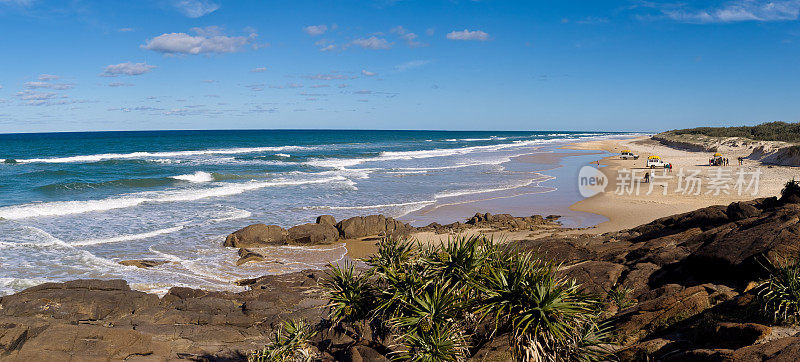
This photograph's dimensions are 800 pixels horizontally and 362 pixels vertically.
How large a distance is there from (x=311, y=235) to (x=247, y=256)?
3035 millimetres

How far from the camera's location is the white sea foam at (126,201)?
82.3 feet

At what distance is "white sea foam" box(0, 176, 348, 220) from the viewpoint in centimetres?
2509

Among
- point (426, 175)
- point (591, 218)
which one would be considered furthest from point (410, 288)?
point (426, 175)

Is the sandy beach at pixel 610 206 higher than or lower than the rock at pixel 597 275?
lower

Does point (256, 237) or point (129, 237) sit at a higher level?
point (256, 237)

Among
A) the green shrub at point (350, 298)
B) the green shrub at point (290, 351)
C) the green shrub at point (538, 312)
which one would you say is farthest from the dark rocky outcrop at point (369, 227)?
the green shrub at point (538, 312)

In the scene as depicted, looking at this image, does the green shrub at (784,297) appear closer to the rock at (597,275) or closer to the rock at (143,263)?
the rock at (597,275)

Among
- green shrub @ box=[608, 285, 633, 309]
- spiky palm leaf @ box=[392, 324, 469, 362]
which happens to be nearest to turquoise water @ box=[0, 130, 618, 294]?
green shrub @ box=[608, 285, 633, 309]

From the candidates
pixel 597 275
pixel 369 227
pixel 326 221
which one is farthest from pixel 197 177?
pixel 597 275

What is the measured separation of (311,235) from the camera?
1988 centimetres

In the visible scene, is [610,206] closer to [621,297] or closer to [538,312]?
[621,297]

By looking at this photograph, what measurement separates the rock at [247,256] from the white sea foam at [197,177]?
78.5ft

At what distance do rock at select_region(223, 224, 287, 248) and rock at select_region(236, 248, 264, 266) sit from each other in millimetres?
984

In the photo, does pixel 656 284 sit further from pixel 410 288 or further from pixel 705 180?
pixel 705 180
